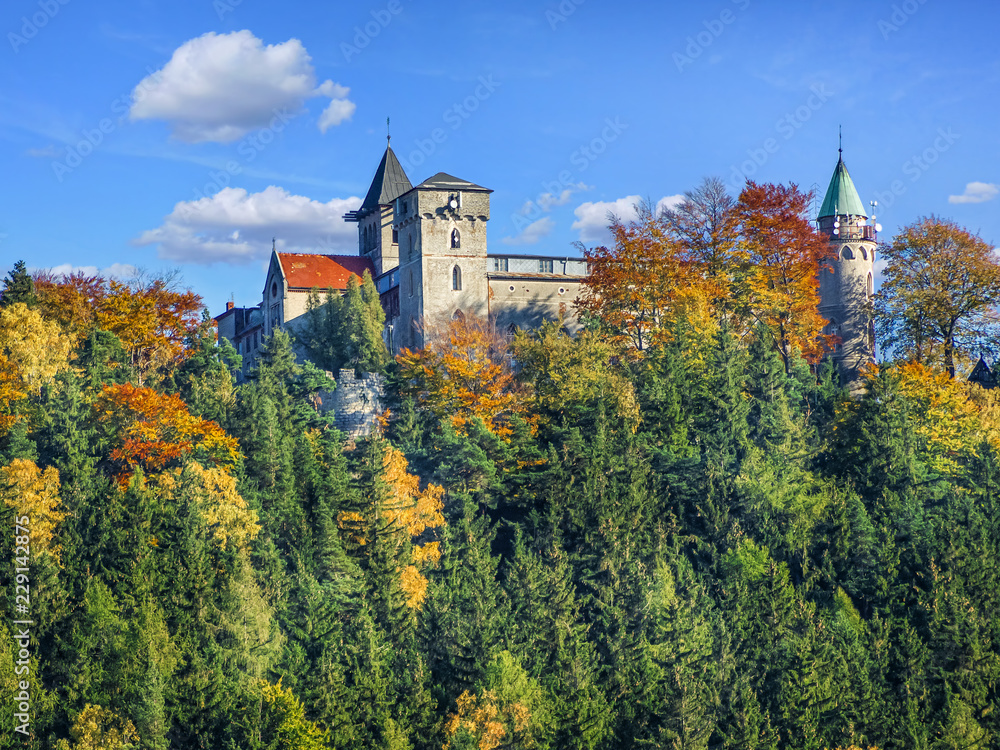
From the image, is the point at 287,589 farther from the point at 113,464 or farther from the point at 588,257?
the point at 588,257

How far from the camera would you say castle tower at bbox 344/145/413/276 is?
8525cm

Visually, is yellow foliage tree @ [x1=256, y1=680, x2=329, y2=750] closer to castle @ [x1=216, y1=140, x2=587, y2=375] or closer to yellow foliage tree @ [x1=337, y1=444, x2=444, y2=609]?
yellow foliage tree @ [x1=337, y1=444, x2=444, y2=609]

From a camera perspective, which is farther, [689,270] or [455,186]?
[455,186]

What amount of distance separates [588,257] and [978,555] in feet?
72.7

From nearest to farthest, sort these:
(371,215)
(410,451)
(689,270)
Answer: (410,451)
(689,270)
(371,215)

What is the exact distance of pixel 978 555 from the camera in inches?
1975

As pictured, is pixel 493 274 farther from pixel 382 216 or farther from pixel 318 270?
pixel 382 216

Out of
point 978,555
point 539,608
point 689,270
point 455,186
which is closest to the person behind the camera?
point 539,608

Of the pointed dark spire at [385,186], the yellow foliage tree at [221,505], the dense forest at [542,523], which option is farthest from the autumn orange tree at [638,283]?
the pointed dark spire at [385,186]

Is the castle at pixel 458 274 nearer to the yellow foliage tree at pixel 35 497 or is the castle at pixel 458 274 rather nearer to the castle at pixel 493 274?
the castle at pixel 493 274

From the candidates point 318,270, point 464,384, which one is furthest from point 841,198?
point 318,270

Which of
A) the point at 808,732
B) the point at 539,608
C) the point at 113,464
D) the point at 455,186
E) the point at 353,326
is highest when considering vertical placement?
the point at 455,186

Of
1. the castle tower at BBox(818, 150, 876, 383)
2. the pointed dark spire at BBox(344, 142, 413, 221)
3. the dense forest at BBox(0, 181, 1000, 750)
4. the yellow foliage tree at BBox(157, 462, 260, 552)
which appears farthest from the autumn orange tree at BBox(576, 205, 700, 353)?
the pointed dark spire at BBox(344, 142, 413, 221)

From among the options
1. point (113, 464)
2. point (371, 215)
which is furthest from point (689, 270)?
point (371, 215)
